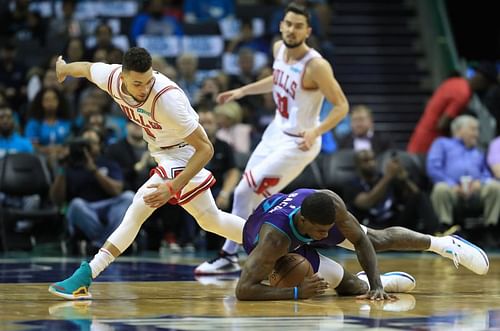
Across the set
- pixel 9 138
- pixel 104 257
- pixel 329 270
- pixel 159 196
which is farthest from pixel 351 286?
pixel 9 138

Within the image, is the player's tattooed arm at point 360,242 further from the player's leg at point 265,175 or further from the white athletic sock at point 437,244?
the player's leg at point 265,175

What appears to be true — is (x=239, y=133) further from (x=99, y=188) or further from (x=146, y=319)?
(x=146, y=319)

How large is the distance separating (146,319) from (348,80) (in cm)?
1109

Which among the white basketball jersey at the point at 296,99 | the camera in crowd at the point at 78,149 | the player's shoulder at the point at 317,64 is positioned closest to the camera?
the player's shoulder at the point at 317,64

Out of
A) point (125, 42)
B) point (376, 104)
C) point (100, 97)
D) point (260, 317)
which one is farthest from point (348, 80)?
point (260, 317)

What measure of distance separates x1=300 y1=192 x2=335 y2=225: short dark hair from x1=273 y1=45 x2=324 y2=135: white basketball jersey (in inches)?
103

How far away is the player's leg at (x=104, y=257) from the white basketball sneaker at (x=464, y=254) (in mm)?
1995

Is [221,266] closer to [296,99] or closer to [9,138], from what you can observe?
[296,99]

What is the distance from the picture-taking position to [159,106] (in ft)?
21.9

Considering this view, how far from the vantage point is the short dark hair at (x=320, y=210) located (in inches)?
241

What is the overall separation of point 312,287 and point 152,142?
5.06ft

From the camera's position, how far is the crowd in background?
11.3 m

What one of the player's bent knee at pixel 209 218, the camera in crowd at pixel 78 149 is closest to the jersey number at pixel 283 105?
the player's bent knee at pixel 209 218

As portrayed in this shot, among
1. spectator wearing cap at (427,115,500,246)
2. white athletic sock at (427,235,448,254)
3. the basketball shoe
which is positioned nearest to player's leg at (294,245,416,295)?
white athletic sock at (427,235,448,254)
